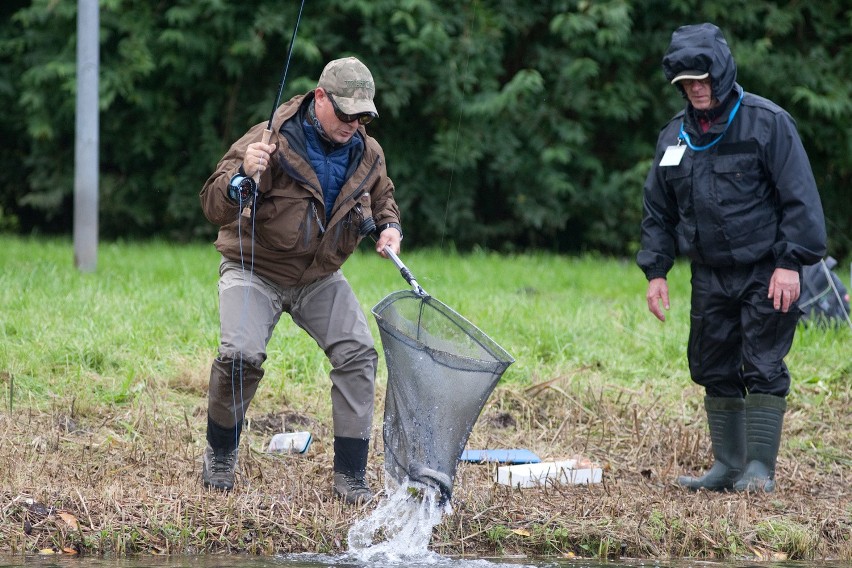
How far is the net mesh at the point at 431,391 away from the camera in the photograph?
4930 mm

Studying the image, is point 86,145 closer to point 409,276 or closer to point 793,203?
point 409,276

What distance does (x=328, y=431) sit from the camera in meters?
6.74

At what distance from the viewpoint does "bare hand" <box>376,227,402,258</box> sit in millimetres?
5311

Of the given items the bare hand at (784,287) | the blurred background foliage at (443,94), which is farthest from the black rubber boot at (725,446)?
the blurred background foliage at (443,94)

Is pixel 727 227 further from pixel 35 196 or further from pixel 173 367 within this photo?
pixel 35 196

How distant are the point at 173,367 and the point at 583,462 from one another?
256cm

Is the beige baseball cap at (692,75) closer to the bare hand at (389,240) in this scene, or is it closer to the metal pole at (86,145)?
the bare hand at (389,240)

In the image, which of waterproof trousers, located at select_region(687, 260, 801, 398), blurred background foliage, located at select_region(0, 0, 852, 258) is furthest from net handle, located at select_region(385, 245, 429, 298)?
blurred background foliage, located at select_region(0, 0, 852, 258)

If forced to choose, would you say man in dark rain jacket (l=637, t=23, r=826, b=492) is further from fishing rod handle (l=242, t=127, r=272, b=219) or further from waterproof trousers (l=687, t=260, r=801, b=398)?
fishing rod handle (l=242, t=127, r=272, b=219)

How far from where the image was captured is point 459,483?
19.0ft

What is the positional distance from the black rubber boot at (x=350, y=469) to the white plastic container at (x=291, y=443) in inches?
32.1

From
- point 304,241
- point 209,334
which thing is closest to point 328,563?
point 304,241

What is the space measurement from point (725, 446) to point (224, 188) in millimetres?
2858

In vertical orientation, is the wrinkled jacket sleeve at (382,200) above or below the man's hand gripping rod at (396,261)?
above
